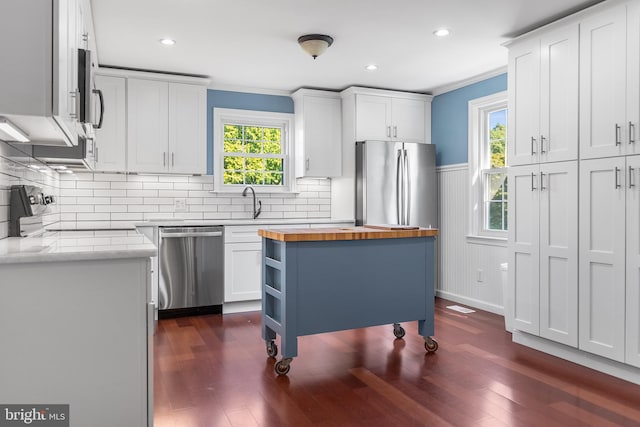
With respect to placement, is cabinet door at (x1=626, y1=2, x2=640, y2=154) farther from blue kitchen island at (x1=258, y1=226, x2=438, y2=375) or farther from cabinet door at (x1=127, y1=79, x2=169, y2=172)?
cabinet door at (x1=127, y1=79, x2=169, y2=172)

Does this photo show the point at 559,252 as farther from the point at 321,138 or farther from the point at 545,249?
the point at 321,138

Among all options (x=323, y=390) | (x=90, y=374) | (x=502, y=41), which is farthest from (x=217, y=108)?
(x=90, y=374)

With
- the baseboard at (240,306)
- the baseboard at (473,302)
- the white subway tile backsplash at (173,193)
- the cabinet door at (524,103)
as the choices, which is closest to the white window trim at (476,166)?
the baseboard at (473,302)

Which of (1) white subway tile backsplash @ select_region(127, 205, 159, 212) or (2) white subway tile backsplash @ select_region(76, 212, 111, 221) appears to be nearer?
(2) white subway tile backsplash @ select_region(76, 212, 111, 221)

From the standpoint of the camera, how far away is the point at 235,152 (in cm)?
556

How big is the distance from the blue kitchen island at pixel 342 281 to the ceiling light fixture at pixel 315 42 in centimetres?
155

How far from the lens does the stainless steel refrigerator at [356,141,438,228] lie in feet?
17.4

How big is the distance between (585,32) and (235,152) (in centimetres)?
368

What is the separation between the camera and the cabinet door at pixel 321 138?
217 inches

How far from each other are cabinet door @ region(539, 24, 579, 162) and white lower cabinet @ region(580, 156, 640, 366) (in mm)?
248

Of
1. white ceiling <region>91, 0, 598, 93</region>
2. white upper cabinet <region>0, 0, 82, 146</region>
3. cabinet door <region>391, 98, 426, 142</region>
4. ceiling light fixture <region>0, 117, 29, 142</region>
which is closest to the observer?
white upper cabinet <region>0, 0, 82, 146</region>

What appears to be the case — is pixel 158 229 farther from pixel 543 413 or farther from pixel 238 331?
pixel 543 413

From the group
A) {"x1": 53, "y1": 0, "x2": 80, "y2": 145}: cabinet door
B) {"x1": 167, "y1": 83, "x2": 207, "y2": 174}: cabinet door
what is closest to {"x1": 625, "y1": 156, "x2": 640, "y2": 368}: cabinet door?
{"x1": 53, "y1": 0, "x2": 80, "y2": 145}: cabinet door

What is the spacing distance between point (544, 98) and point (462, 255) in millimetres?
2196
